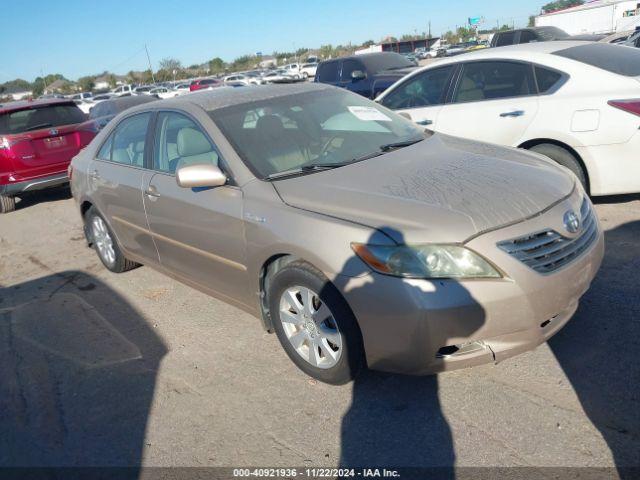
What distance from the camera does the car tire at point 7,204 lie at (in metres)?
8.63

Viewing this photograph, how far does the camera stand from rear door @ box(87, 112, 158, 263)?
4227mm

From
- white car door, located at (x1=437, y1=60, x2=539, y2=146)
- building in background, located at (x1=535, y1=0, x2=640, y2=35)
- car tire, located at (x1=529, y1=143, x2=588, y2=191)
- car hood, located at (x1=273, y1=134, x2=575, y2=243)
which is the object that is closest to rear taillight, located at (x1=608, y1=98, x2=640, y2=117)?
car tire, located at (x1=529, y1=143, x2=588, y2=191)

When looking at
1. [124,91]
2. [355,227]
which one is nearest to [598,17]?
[124,91]

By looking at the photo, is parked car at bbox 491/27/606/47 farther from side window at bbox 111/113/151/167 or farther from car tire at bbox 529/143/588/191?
side window at bbox 111/113/151/167

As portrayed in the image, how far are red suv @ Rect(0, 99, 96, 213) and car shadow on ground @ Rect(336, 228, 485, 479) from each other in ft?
24.0

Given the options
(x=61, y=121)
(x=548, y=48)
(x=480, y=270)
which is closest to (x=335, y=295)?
(x=480, y=270)

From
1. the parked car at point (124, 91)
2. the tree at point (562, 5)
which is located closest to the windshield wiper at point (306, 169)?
the parked car at point (124, 91)

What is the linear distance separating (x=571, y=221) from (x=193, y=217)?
2.31 m

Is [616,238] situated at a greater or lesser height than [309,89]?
lesser

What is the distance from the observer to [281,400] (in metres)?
2.97

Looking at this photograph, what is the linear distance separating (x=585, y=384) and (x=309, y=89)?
113 inches

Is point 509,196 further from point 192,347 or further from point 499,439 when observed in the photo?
point 192,347

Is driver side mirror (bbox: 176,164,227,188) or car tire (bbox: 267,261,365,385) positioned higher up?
driver side mirror (bbox: 176,164,227,188)

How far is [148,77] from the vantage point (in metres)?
71.3
